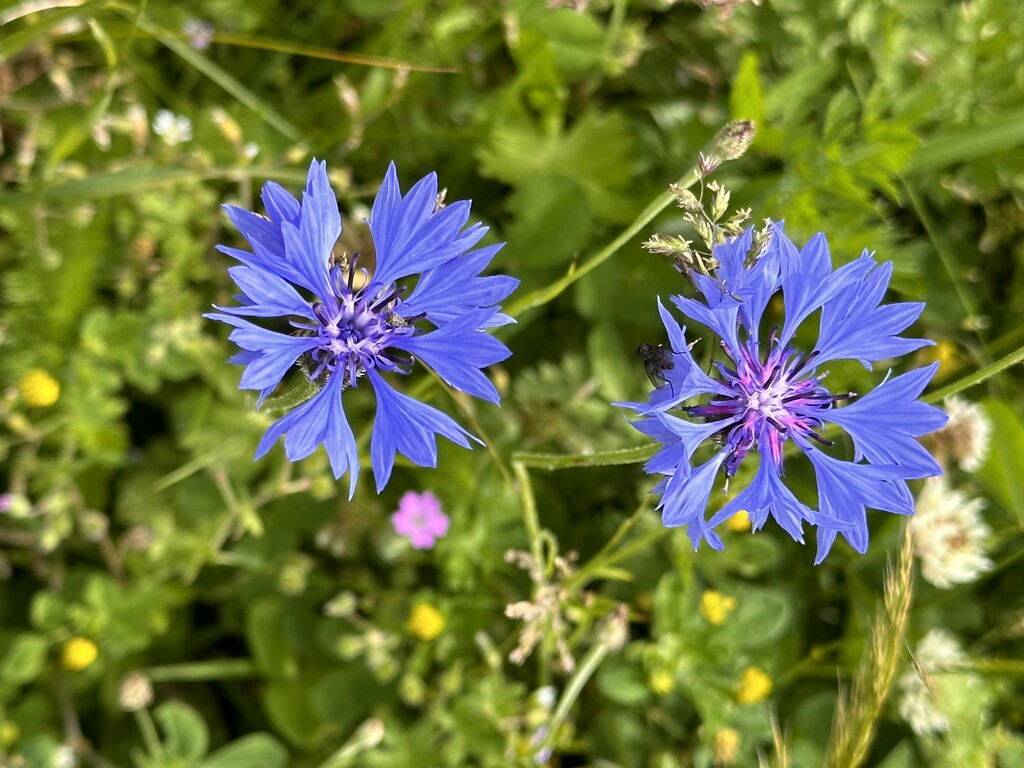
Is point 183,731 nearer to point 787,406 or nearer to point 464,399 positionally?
point 464,399

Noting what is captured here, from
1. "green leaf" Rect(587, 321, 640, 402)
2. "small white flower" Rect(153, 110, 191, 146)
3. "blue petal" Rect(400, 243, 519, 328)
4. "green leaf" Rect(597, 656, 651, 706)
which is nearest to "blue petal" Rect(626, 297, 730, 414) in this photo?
"blue petal" Rect(400, 243, 519, 328)

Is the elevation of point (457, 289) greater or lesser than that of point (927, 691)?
greater

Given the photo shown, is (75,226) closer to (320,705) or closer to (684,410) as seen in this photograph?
(320,705)

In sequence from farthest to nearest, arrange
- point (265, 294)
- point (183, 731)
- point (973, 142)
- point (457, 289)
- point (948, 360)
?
point (948, 360)
point (183, 731)
point (973, 142)
point (457, 289)
point (265, 294)

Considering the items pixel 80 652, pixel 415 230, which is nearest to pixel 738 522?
pixel 415 230

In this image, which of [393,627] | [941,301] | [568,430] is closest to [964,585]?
[941,301]

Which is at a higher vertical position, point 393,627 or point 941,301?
point 941,301
